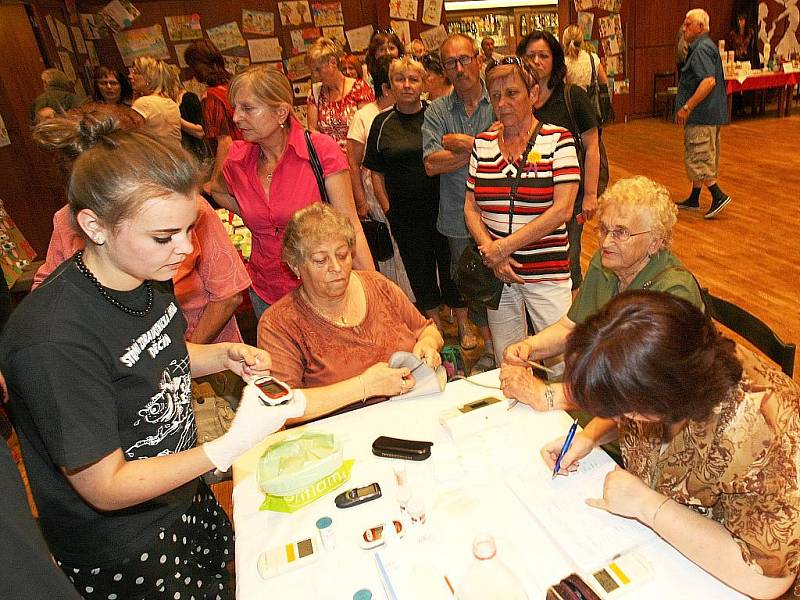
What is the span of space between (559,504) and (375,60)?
294 cm

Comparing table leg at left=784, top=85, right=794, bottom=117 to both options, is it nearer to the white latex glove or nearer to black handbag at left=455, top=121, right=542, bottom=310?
black handbag at left=455, top=121, right=542, bottom=310

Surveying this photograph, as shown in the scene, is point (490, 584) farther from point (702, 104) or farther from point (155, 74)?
point (702, 104)

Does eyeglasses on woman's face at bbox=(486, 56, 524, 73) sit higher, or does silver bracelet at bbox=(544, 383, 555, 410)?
eyeglasses on woman's face at bbox=(486, 56, 524, 73)

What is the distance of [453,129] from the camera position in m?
2.87

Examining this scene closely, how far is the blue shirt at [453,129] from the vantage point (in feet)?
9.27

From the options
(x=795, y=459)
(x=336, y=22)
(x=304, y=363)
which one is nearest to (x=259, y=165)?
(x=304, y=363)

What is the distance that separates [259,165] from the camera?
242 centimetres

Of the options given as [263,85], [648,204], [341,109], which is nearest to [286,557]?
[648,204]

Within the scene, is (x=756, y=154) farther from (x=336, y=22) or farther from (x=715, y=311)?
(x=715, y=311)

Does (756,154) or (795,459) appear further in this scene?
(756,154)

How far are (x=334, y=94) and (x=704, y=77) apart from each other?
341 cm

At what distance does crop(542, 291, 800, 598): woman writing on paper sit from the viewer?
1.00 meters

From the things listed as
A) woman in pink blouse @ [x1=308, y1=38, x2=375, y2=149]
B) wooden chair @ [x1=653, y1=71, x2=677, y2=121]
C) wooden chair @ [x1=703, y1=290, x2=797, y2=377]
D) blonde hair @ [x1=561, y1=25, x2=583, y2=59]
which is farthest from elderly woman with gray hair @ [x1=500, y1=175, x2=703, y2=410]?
wooden chair @ [x1=653, y1=71, x2=677, y2=121]

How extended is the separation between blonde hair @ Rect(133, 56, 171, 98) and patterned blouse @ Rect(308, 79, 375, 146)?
1.06 meters
